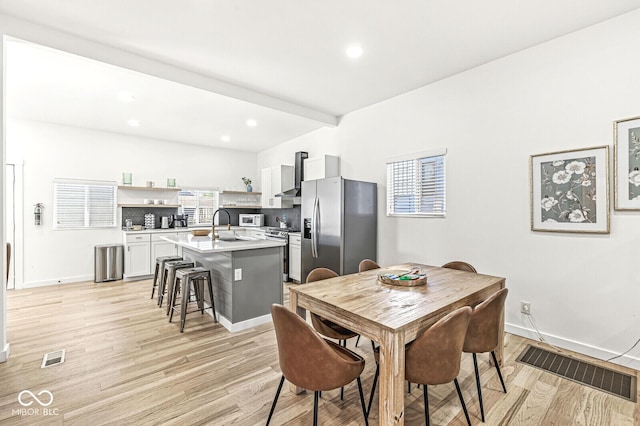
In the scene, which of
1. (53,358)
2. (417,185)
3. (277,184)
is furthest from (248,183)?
(53,358)

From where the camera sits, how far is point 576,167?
2.75m

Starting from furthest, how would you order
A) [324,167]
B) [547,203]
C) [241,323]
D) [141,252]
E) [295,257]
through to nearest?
[141,252], [295,257], [324,167], [241,323], [547,203]

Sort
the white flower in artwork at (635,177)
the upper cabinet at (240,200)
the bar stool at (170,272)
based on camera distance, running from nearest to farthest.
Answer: the white flower in artwork at (635,177), the bar stool at (170,272), the upper cabinet at (240,200)

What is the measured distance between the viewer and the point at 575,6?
7.98 ft

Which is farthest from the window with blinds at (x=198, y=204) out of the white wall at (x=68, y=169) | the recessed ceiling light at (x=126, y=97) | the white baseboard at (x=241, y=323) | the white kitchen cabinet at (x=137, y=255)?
the white baseboard at (x=241, y=323)

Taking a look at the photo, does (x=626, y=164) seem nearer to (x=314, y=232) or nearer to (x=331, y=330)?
(x=331, y=330)

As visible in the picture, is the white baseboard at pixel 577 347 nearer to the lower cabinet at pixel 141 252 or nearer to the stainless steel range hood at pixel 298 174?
the stainless steel range hood at pixel 298 174

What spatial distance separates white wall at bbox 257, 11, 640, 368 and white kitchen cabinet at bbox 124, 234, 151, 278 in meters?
4.78

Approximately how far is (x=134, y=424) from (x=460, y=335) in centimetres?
207

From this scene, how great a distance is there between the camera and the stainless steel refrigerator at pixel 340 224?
418 centimetres

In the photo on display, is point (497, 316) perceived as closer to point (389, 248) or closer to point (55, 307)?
point (389, 248)

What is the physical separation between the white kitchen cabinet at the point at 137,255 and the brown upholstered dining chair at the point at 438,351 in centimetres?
565

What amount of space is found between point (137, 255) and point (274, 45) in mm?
4763

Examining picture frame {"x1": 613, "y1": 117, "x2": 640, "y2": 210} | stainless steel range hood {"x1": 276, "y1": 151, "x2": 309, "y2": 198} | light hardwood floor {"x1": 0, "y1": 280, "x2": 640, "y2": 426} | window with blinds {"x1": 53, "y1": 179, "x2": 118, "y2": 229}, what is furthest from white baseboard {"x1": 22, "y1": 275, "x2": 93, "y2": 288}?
picture frame {"x1": 613, "y1": 117, "x2": 640, "y2": 210}
